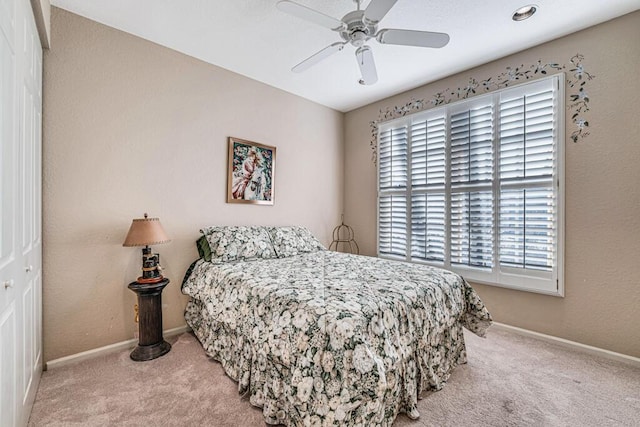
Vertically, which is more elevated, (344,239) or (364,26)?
Result: (364,26)

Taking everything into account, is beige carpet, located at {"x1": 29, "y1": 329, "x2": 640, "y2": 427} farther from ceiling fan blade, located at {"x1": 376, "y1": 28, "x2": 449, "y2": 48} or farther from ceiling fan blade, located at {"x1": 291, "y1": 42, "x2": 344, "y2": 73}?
ceiling fan blade, located at {"x1": 291, "y1": 42, "x2": 344, "y2": 73}

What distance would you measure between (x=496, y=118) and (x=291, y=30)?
6.95 feet

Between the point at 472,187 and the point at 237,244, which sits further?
the point at 472,187

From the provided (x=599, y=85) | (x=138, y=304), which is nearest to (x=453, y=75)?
(x=599, y=85)

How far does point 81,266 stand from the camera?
2242 millimetres

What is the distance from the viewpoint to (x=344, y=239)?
14.2 ft

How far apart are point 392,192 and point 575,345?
2.27 metres

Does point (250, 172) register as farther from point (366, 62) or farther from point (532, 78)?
point (532, 78)

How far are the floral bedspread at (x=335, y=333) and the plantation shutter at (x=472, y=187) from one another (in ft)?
2.93

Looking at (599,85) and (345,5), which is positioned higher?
(345,5)

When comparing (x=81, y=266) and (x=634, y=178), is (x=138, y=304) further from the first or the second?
(x=634, y=178)

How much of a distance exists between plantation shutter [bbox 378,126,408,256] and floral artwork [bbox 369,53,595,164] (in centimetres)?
42

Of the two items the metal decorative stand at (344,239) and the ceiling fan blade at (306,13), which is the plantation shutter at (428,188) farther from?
the ceiling fan blade at (306,13)

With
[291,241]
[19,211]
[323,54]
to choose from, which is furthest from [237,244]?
[323,54]
